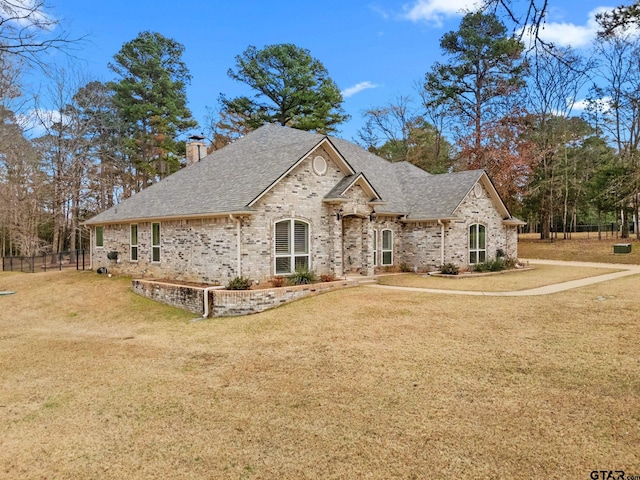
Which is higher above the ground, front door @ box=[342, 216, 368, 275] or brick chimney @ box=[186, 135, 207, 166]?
brick chimney @ box=[186, 135, 207, 166]

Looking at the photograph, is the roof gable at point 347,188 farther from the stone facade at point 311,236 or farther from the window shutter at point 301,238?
the window shutter at point 301,238

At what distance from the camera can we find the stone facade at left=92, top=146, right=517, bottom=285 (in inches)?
541

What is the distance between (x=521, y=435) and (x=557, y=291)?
10038 mm

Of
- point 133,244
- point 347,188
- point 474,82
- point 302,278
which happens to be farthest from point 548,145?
point 133,244

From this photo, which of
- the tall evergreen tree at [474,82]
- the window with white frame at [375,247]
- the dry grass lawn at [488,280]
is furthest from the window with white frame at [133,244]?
the tall evergreen tree at [474,82]

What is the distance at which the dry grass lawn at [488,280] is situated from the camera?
14.2 meters

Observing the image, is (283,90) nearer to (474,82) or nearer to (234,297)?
(474,82)

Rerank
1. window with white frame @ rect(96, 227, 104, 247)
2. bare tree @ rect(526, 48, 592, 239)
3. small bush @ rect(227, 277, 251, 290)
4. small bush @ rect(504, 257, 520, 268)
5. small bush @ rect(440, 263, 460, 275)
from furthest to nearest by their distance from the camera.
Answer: bare tree @ rect(526, 48, 592, 239), window with white frame @ rect(96, 227, 104, 247), small bush @ rect(504, 257, 520, 268), small bush @ rect(440, 263, 460, 275), small bush @ rect(227, 277, 251, 290)

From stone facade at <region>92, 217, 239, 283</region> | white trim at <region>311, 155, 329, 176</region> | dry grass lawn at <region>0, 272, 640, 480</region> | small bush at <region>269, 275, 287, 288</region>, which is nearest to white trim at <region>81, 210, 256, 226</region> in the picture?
stone facade at <region>92, 217, 239, 283</region>

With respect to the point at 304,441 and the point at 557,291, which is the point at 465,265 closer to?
the point at 557,291

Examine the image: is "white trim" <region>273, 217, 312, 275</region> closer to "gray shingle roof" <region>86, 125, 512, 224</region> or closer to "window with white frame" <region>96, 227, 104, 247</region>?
"gray shingle roof" <region>86, 125, 512, 224</region>

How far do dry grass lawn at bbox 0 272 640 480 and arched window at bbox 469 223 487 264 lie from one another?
859 cm

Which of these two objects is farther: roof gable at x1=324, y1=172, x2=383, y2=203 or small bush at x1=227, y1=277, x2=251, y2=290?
roof gable at x1=324, y1=172, x2=383, y2=203

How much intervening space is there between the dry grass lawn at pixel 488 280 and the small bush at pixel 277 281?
433cm
